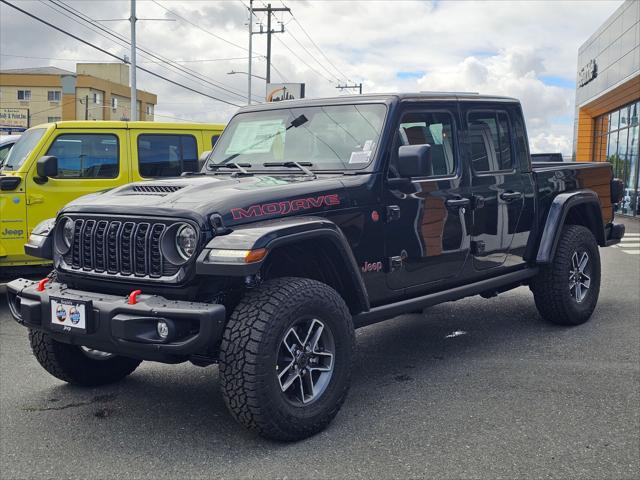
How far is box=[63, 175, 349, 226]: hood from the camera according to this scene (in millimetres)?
3953

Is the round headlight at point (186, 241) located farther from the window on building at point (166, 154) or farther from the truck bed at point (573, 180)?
the window on building at point (166, 154)

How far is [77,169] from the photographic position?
Result: 26.5ft

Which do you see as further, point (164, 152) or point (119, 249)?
point (164, 152)

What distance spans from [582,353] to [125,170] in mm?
5235

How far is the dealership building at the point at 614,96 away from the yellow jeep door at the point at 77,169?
1896cm

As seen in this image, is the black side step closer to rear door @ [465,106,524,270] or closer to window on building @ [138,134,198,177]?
rear door @ [465,106,524,270]

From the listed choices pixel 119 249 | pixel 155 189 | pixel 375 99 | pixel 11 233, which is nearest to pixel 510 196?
pixel 375 99

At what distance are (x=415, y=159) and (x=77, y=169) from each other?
4.80 m

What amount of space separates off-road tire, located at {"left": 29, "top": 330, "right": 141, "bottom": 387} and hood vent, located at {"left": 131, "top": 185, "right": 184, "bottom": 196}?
1072mm

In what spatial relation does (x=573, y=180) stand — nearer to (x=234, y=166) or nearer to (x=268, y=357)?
(x=234, y=166)

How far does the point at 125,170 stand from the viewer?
8.34 m

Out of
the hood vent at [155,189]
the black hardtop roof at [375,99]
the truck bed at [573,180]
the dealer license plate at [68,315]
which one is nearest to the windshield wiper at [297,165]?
the black hardtop roof at [375,99]

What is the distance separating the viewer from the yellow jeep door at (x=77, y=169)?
25.6 feet

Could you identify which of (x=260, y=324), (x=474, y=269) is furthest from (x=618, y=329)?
(x=260, y=324)
